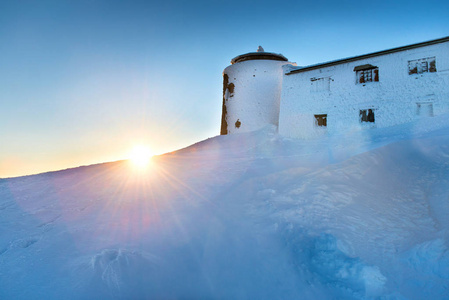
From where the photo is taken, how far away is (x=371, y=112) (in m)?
17.7

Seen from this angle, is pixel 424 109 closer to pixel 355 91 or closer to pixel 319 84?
pixel 355 91

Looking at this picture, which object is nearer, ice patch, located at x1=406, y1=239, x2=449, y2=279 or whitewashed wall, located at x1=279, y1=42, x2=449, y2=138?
ice patch, located at x1=406, y1=239, x2=449, y2=279

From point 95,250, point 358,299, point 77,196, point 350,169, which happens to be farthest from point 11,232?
point 350,169

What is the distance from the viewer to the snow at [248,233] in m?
5.66

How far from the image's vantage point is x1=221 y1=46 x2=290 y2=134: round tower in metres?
24.6

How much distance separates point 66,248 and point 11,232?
2.52 meters

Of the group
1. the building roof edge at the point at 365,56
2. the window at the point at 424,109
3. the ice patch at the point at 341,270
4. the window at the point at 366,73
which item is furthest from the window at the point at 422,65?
the ice patch at the point at 341,270

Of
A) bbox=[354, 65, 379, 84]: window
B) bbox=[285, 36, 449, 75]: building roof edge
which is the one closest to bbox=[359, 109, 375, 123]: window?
bbox=[354, 65, 379, 84]: window

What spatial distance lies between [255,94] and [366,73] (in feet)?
30.8

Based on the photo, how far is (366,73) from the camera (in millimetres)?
18156

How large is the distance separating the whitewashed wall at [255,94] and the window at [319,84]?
4.63 m

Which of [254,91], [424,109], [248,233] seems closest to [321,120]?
[424,109]

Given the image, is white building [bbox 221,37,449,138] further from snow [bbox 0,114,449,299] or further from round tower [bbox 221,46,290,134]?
snow [bbox 0,114,449,299]

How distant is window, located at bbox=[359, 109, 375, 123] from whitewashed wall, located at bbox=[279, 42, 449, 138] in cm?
20
